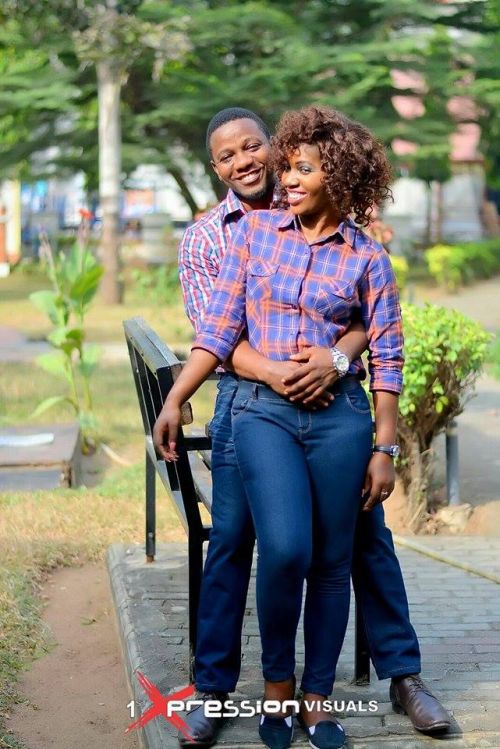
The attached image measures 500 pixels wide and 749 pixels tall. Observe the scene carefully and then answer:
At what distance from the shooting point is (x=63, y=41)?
2378cm

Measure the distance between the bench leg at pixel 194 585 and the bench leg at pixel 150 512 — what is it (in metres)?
1.44

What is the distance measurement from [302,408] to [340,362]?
0.51 ft

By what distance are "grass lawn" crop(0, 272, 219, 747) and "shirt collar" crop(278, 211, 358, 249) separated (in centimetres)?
177

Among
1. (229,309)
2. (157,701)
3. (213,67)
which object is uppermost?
(213,67)

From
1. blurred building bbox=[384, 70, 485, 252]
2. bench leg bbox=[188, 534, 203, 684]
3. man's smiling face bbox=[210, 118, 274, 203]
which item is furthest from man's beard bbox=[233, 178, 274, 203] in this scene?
blurred building bbox=[384, 70, 485, 252]

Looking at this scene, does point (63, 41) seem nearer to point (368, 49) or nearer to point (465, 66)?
point (368, 49)

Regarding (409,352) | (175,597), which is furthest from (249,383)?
(409,352)

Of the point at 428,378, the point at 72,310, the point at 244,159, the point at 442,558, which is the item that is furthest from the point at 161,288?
the point at 244,159

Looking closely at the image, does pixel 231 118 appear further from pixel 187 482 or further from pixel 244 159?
pixel 187 482

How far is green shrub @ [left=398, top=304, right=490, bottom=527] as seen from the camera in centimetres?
615

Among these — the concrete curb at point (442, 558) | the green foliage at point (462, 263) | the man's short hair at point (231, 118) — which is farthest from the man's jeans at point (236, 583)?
the green foliage at point (462, 263)

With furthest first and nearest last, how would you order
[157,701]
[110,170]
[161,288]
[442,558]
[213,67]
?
[213,67], [110,170], [161,288], [442,558], [157,701]

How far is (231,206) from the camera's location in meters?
3.71

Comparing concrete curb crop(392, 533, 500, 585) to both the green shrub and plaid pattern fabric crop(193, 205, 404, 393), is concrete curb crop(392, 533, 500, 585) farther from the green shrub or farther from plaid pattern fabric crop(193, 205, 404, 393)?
plaid pattern fabric crop(193, 205, 404, 393)
